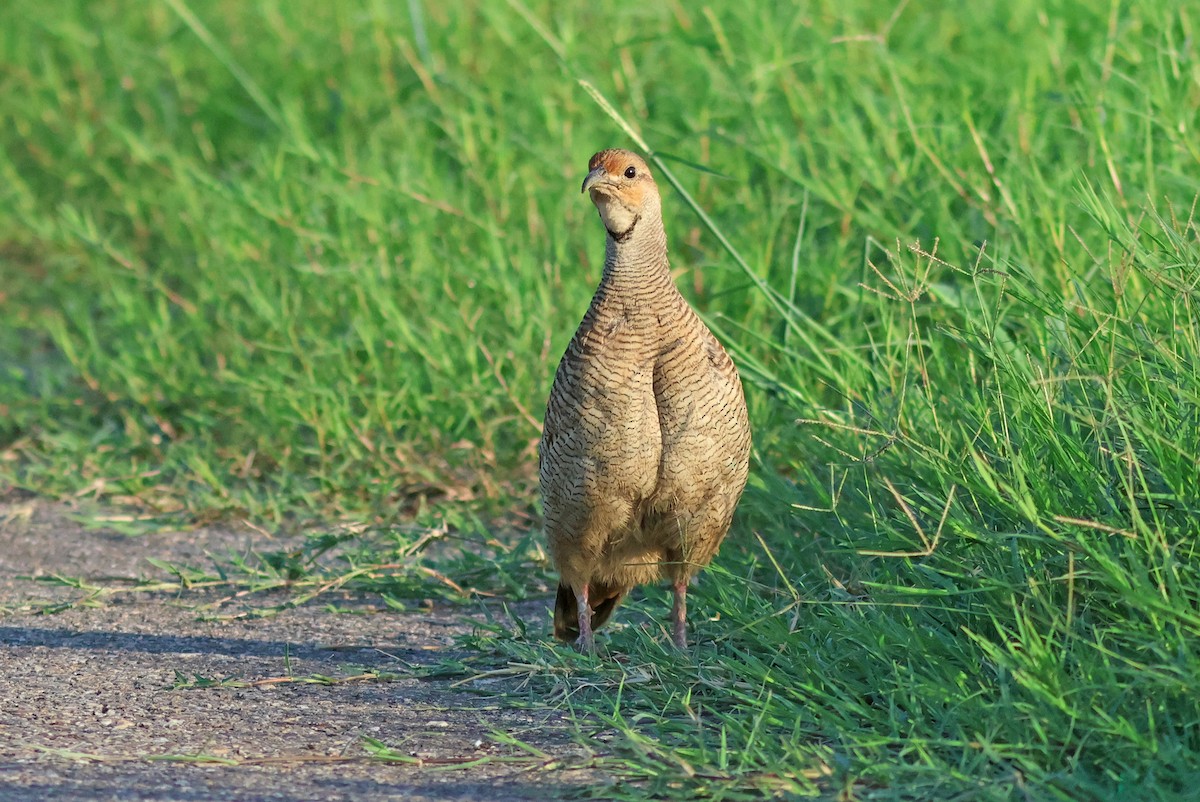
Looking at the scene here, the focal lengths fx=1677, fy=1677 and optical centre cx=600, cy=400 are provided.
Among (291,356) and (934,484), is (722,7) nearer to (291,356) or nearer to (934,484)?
(291,356)

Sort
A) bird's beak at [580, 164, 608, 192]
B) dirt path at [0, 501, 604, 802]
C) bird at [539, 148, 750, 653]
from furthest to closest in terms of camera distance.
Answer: bird's beak at [580, 164, 608, 192], bird at [539, 148, 750, 653], dirt path at [0, 501, 604, 802]

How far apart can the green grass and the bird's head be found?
0.72m

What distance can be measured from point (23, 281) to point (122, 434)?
77.7 inches

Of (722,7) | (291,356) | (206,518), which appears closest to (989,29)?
(722,7)

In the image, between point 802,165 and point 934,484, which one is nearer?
point 934,484

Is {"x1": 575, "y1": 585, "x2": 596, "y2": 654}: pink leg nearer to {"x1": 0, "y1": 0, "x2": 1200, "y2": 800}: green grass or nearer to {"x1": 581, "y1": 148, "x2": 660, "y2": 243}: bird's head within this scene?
{"x1": 0, "y1": 0, "x2": 1200, "y2": 800}: green grass

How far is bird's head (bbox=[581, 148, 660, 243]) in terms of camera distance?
13.5 ft

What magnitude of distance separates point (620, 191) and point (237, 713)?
1.54 m

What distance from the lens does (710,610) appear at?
438 cm

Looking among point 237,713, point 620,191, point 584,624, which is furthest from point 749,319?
point 237,713

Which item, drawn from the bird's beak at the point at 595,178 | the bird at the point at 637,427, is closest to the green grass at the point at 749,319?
the bird at the point at 637,427

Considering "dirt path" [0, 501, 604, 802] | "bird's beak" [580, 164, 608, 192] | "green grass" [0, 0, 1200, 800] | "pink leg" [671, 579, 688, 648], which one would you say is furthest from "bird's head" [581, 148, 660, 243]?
"dirt path" [0, 501, 604, 802]

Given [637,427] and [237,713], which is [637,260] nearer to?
[637,427]

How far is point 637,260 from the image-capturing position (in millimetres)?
4090
